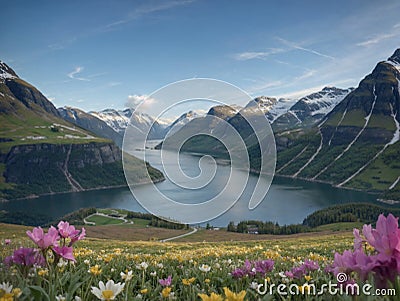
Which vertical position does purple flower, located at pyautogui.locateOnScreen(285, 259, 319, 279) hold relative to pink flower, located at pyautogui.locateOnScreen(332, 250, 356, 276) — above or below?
below

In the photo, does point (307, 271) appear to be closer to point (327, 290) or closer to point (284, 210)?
point (327, 290)

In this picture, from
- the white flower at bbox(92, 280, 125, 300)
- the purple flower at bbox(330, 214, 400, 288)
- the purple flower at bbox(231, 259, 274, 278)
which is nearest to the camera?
the purple flower at bbox(330, 214, 400, 288)

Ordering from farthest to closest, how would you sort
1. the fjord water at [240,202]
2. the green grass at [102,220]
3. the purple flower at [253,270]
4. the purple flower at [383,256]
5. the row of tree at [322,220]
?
the fjord water at [240,202], the green grass at [102,220], the row of tree at [322,220], the purple flower at [253,270], the purple flower at [383,256]

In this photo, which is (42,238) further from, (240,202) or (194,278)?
(240,202)

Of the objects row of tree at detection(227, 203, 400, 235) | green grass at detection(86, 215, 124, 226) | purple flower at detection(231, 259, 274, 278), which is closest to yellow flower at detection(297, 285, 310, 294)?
purple flower at detection(231, 259, 274, 278)

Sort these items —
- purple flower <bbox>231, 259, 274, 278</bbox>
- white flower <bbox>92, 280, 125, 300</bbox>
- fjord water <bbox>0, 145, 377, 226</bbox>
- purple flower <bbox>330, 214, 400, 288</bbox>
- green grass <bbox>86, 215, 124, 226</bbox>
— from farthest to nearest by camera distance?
1. fjord water <bbox>0, 145, 377, 226</bbox>
2. green grass <bbox>86, 215, 124, 226</bbox>
3. purple flower <bbox>231, 259, 274, 278</bbox>
4. white flower <bbox>92, 280, 125, 300</bbox>
5. purple flower <bbox>330, 214, 400, 288</bbox>

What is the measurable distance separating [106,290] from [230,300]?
29.4 inches

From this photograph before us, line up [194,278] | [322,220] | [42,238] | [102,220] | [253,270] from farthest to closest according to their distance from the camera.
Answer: [102,220]
[322,220]
[253,270]
[194,278]
[42,238]

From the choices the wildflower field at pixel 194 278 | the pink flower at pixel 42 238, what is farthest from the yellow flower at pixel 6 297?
the pink flower at pixel 42 238

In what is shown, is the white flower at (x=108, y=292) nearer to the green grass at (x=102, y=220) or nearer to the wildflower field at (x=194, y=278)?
the wildflower field at (x=194, y=278)

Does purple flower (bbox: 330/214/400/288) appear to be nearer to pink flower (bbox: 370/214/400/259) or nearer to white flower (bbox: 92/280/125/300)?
pink flower (bbox: 370/214/400/259)

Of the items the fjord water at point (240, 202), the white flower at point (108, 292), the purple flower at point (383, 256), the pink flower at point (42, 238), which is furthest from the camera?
the fjord water at point (240, 202)

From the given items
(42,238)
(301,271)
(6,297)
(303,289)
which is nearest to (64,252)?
(42,238)

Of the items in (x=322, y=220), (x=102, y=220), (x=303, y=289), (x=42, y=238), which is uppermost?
(x=42, y=238)
